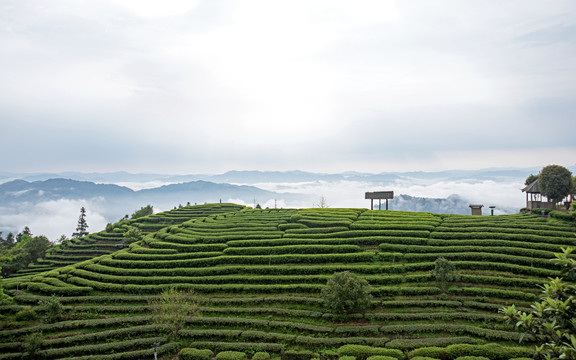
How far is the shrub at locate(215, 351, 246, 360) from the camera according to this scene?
23.5 metres

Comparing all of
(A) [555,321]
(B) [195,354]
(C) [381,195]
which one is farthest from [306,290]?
(C) [381,195]

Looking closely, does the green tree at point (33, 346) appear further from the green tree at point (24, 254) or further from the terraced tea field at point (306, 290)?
the green tree at point (24, 254)

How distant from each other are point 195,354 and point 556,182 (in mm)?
53253

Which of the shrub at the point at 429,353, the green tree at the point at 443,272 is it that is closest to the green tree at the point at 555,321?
the shrub at the point at 429,353

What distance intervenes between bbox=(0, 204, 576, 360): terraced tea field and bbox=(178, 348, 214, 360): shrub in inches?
38.9

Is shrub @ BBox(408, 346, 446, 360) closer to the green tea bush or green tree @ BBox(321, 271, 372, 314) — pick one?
green tree @ BBox(321, 271, 372, 314)

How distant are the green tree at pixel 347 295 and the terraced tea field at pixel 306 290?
4.49 feet

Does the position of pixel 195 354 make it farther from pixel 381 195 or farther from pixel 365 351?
pixel 381 195

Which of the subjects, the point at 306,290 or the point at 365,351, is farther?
the point at 306,290

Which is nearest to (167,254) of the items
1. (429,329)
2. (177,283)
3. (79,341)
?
(177,283)

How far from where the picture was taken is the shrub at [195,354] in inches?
957

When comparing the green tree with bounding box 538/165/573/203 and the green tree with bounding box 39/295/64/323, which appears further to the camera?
the green tree with bounding box 538/165/573/203

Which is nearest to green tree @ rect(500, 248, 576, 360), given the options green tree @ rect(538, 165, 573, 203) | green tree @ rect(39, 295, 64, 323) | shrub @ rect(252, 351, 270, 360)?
shrub @ rect(252, 351, 270, 360)

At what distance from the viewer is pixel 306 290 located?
32.7m
